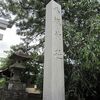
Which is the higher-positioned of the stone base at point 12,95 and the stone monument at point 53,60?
the stone monument at point 53,60

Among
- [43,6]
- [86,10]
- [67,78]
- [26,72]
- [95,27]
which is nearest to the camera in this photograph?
[95,27]

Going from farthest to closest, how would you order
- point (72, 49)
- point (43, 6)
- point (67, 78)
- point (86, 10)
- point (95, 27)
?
point (43, 6)
point (86, 10)
point (67, 78)
point (72, 49)
point (95, 27)

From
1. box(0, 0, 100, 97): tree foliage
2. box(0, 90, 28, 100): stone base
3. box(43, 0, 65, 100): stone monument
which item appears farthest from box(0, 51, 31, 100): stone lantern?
box(43, 0, 65, 100): stone monument

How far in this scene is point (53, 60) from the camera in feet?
10.7

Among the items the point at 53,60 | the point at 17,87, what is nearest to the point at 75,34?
the point at 53,60

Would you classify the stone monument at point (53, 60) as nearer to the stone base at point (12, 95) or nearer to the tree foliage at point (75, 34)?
the tree foliage at point (75, 34)

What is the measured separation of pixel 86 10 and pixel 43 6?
2.04m

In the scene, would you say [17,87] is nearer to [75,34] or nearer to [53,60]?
[75,34]

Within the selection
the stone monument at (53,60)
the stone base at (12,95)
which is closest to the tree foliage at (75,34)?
the stone base at (12,95)

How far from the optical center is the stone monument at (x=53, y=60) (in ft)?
10.2

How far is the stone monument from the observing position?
3.12m

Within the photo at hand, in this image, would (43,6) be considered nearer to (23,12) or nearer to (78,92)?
(23,12)

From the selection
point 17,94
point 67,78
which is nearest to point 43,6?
point 67,78

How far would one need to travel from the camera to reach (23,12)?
881 centimetres
